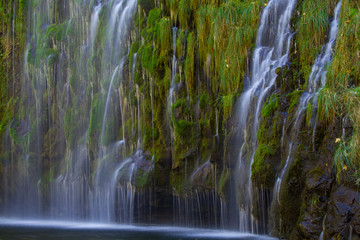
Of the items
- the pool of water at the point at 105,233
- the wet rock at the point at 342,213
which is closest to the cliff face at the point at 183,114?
the wet rock at the point at 342,213

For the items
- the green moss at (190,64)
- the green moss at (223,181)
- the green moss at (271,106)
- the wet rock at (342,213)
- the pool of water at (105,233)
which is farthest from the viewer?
the green moss at (190,64)

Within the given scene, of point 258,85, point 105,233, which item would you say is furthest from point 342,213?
point 105,233

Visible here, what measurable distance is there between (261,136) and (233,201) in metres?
1.95

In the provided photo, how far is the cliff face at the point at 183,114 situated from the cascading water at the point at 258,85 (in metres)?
0.03

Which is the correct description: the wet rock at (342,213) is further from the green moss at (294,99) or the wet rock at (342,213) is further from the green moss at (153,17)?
the green moss at (153,17)

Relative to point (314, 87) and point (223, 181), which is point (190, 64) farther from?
point (314, 87)

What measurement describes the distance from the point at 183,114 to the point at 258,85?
95.6 inches

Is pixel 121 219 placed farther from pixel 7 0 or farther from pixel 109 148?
pixel 7 0

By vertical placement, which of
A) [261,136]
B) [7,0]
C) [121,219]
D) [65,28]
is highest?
[7,0]

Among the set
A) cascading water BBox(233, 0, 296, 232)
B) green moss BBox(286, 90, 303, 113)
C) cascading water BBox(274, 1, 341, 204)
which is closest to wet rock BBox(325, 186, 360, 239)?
cascading water BBox(274, 1, 341, 204)

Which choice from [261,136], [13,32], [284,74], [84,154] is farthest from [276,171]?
[13,32]

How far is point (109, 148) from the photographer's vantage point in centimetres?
1270

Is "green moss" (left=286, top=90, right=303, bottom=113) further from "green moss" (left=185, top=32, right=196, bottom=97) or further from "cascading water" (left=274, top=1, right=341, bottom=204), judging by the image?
"green moss" (left=185, top=32, right=196, bottom=97)

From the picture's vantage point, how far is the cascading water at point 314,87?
7.53 metres
